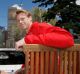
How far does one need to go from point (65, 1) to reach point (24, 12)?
21.4 meters

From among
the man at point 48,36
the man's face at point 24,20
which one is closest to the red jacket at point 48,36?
the man at point 48,36

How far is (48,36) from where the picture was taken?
4.74 metres

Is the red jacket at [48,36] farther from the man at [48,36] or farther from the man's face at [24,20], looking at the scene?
the man's face at [24,20]

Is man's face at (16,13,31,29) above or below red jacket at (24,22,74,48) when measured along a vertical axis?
above

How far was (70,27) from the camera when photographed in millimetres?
24219

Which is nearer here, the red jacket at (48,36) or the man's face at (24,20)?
the red jacket at (48,36)

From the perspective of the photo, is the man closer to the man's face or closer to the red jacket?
the red jacket

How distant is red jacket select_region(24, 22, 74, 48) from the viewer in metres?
4.73

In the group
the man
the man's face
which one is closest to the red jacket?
the man

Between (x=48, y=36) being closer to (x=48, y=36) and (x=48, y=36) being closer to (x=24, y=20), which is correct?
(x=48, y=36)

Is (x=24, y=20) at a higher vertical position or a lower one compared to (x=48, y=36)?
higher

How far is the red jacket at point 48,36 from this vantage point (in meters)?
4.73

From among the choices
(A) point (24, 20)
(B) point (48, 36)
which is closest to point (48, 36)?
(B) point (48, 36)

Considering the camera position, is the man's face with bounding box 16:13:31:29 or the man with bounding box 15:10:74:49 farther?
the man's face with bounding box 16:13:31:29
